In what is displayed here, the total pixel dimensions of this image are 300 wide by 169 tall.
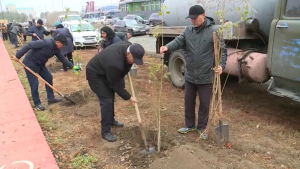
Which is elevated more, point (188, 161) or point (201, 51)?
point (201, 51)

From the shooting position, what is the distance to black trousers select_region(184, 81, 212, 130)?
353 centimetres

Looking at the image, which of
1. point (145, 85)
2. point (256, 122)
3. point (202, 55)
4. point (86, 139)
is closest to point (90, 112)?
point (86, 139)

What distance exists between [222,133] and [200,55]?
3.36 feet

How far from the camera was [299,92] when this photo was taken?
368 cm

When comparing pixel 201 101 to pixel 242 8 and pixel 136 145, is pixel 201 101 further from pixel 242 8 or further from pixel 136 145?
pixel 242 8

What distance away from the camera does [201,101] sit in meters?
3.60

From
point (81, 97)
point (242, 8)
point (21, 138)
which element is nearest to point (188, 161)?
point (21, 138)

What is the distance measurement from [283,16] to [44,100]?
480cm

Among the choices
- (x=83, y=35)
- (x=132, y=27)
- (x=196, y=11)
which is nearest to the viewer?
(x=196, y=11)

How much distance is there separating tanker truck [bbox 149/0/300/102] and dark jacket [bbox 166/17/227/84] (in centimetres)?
30

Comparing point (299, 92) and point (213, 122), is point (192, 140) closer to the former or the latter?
point (213, 122)

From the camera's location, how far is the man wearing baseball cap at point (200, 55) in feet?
10.8

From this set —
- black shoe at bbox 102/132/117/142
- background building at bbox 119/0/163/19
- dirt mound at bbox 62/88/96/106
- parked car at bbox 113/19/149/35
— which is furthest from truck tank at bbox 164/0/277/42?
background building at bbox 119/0/163/19

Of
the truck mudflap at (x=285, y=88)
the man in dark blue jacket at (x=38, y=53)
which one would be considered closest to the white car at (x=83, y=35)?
the man in dark blue jacket at (x=38, y=53)
